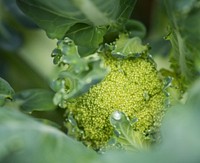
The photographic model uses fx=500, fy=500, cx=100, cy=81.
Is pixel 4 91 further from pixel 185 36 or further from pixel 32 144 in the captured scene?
pixel 185 36

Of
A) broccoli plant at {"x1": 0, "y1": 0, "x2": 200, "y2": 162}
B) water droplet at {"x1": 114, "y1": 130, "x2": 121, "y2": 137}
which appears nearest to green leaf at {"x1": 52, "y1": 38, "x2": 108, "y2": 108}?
broccoli plant at {"x1": 0, "y1": 0, "x2": 200, "y2": 162}

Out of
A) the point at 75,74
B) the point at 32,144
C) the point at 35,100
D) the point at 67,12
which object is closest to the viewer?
the point at 32,144

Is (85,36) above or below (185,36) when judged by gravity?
below

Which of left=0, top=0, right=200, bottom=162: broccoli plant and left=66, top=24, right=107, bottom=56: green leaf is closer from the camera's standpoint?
left=0, top=0, right=200, bottom=162: broccoli plant

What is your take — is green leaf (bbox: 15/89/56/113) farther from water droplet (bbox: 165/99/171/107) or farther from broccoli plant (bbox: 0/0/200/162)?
water droplet (bbox: 165/99/171/107)

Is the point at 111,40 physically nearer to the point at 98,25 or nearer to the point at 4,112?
the point at 98,25

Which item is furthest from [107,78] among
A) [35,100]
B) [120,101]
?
[35,100]
